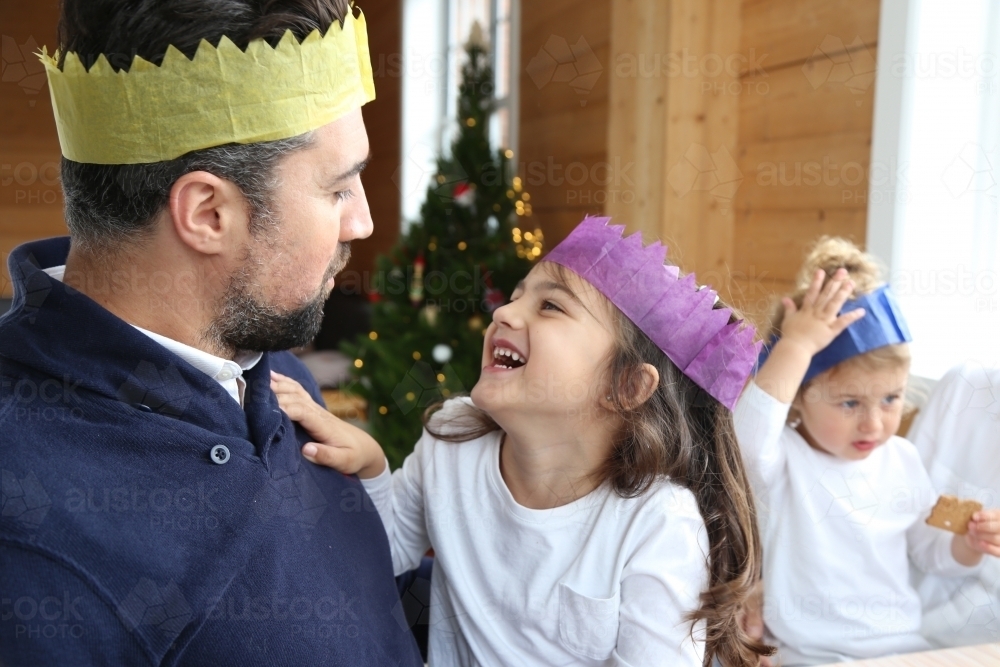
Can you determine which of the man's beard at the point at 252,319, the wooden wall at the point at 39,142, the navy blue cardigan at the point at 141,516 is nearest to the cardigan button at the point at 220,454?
the navy blue cardigan at the point at 141,516

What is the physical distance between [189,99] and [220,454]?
391mm

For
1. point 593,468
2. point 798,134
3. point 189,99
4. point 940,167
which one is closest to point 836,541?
point 593,468

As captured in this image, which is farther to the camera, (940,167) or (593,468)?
(940,167)

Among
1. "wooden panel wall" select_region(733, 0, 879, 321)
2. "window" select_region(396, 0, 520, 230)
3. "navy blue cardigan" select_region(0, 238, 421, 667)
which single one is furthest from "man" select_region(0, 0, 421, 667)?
"window" select_region(396, 0, 520, 230)

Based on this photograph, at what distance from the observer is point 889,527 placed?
153 cm

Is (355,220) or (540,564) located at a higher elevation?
(355,220)

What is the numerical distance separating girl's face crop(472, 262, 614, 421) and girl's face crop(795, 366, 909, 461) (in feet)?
1.78

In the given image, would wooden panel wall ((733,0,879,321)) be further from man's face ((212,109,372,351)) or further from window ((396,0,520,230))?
window ((396,0,520,230))

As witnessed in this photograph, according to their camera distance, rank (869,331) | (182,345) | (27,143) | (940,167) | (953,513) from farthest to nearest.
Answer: (27,143) < (940,167) < (869,331) < (953,513) < (182,345)

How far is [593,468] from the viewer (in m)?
1.26

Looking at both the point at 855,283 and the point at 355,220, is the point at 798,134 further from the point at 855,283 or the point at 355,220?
the point at 355,220

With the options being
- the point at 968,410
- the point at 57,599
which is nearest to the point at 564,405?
the point at 57,599

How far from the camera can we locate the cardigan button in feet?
3.09

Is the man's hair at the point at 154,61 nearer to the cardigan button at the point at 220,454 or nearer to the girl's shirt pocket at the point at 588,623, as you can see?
the cardigan button at the point at 220,454
